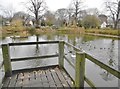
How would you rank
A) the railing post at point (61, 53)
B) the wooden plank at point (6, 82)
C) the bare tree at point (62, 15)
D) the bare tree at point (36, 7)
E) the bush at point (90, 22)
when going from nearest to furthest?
the wooden plank at point (6, 82) < the railing post at point (61, 53) < the bush at point (90, 22) < the bare tree at point (36, 7) < the bare tree at point (62, 15)

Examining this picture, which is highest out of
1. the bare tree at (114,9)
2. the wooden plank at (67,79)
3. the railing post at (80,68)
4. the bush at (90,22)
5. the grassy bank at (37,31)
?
the bare tree at (114,9)

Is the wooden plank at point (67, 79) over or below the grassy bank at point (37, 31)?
below

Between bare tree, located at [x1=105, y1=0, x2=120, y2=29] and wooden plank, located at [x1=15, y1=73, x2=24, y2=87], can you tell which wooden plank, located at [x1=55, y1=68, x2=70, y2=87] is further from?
bare tree, located at [x1=105, y1=0, x2=120, y2=29]

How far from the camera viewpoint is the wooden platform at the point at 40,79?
8.85 feet

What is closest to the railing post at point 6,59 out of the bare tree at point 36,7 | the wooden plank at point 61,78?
the wooden plank at point 61,78

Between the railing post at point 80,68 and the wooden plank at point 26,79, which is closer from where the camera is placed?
the railing post at point 80,68

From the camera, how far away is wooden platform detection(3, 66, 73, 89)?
8.85ft

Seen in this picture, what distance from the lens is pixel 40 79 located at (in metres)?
2.97

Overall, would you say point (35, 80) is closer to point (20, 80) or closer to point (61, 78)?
point (20, 80)

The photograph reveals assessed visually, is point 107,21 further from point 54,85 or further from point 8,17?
point 54,85

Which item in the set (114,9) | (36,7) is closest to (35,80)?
(114,9)

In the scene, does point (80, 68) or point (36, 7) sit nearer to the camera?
point (80, 68)

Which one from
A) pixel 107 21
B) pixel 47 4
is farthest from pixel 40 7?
pixel 107 21

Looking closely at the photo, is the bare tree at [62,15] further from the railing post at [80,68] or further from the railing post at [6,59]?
the railing post at [80,68]
